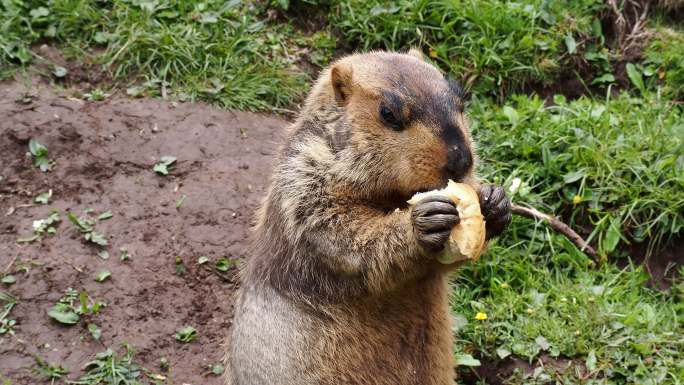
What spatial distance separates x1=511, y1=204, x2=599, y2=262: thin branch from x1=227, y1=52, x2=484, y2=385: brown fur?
1.59 m

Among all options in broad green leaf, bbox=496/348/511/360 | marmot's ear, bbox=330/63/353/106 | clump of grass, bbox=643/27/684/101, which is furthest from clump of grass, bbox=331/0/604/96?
marmot's ear, bbox=330/63/353/106

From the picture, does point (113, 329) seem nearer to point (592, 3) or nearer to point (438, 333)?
point (438, 333)

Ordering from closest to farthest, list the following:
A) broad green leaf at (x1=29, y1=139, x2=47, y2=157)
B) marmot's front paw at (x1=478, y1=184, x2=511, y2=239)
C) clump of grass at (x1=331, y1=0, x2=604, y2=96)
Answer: marmot's front paw at (x1=478, y1=184, x2=511, y2=239) → broad green leaf at (x1=29, y1=139, x2=47, y2=157) → clump of grass at (x1=331, y1=0, x2=604, y2=96)

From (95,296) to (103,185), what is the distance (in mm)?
995

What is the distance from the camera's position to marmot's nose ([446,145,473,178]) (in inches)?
155

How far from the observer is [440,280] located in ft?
15.1

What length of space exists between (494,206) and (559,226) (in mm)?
1977

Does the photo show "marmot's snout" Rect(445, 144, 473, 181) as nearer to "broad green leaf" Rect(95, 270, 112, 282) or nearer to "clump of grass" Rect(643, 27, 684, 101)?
"broad green leaf" Rect(95, 270, 112, 282)

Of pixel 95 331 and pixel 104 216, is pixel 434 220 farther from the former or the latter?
pixel 104 216

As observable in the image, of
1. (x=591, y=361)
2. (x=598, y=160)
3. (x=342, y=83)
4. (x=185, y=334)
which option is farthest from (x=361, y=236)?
(x=598, y=160)

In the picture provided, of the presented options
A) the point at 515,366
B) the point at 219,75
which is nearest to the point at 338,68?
the point at 515,366

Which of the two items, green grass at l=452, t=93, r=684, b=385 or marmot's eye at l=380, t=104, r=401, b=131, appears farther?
green grass at l=452, t=93, r=684, b=385

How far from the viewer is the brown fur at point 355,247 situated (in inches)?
Answer: 161

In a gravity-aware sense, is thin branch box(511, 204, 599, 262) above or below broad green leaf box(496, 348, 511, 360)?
above
